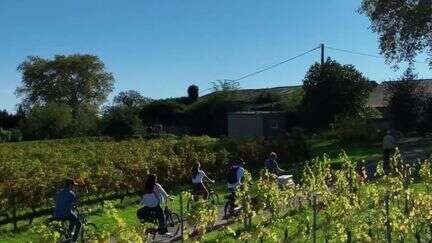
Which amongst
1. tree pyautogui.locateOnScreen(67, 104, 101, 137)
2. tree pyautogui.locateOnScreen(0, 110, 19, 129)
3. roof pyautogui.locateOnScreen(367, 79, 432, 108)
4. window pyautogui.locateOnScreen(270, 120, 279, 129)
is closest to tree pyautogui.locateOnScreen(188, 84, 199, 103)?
tree pyautogui.locateOnScreen(67, 104, 101, 137)

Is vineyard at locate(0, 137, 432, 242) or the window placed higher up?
the window

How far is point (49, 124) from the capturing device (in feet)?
247

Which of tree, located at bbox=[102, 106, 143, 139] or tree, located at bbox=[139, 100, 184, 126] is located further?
tree, located at bbox=[139, 100, 184, 126]

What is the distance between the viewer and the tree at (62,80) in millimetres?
96188

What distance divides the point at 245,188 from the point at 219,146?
18138 mm

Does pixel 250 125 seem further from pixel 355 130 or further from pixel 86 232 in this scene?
pixel 86 232

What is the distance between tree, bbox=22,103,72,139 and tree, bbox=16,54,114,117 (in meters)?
19.0

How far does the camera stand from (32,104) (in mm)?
97750

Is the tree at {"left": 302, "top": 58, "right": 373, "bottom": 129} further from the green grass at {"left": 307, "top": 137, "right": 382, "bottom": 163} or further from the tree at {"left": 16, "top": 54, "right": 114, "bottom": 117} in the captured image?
the tree at {"left": 16, "top": 54, "right": 114, "bottom": 117}

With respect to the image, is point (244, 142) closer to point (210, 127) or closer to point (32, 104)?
point (210, 127)

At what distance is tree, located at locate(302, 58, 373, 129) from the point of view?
47.2 metres

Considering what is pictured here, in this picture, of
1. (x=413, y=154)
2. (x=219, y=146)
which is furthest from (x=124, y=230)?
(x=413, y=154)

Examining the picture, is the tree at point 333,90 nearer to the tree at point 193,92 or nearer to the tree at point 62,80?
the tree at point 193,92

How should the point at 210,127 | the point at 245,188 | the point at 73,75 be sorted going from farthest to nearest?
the point at 73,75, the point at 210,127, the point at 245,188
